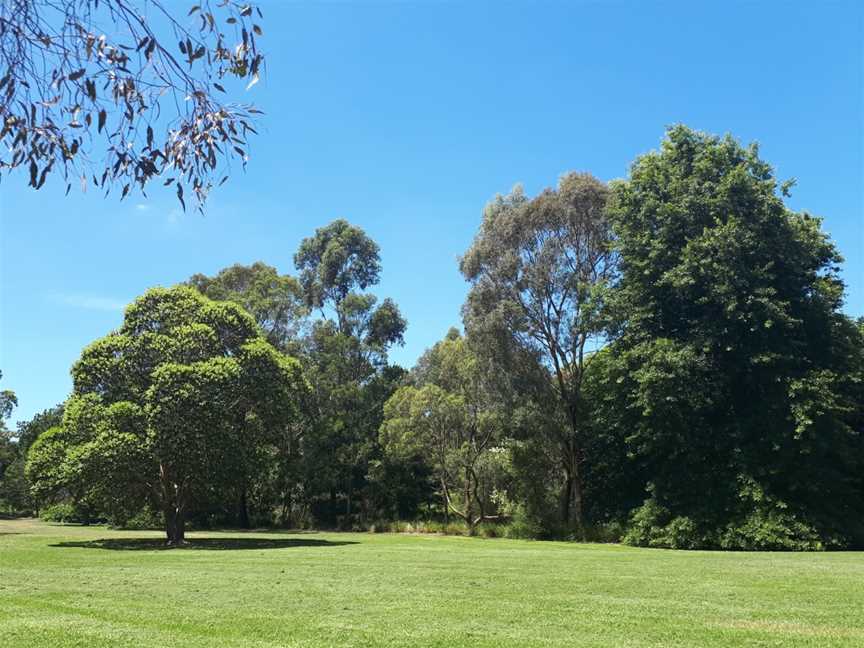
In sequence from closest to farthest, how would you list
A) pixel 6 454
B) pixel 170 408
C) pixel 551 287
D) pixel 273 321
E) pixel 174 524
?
pixel 170 408
pixel 174 524
pixel 551 287
pixel 273 321
pixel 6 454

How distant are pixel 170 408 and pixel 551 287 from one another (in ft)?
62.6

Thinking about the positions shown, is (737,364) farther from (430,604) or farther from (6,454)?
(6,454)

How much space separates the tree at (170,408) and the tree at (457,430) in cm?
1124

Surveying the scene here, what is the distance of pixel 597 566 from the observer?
17.2m

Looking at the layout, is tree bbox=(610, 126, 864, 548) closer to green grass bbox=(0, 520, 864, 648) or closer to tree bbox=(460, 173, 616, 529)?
tree bbox=(460, 173, 616, 529)

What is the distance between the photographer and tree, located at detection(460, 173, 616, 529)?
35.8m

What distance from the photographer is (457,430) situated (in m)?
40.5

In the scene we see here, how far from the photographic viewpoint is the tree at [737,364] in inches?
1082

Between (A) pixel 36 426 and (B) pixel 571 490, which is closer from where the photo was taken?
(B) pixel 571 490

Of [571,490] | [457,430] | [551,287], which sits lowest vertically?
[571,490]

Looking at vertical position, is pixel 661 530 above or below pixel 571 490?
below

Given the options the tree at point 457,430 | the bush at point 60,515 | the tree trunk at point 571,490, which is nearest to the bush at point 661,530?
the tree trunk at point 571,490

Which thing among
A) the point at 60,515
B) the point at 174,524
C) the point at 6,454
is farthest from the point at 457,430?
the point at 6,454

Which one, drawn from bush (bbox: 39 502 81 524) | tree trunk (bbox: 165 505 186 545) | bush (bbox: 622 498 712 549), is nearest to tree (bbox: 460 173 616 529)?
bush (bbox: 622 498 712 549)
